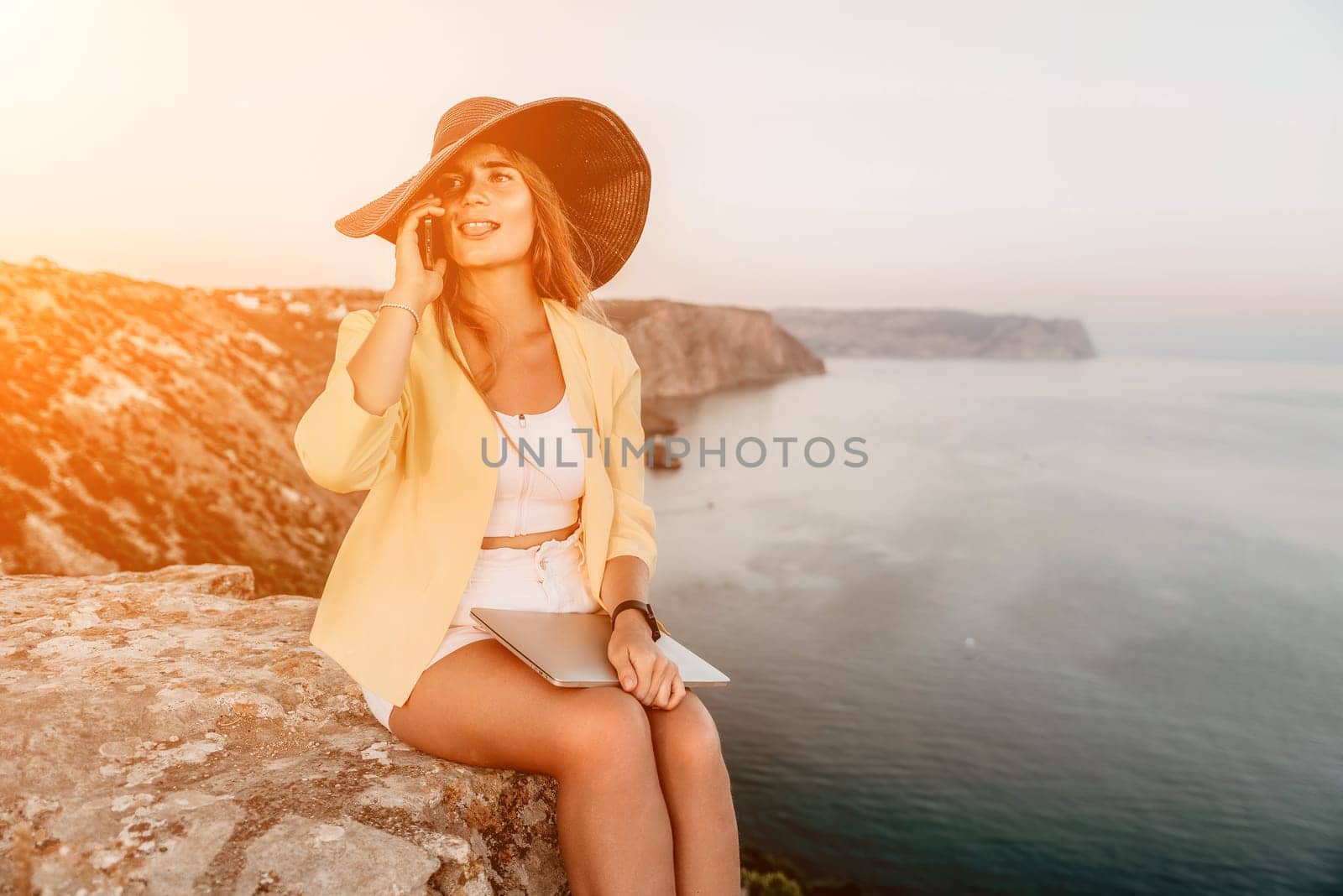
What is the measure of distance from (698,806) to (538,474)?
0.90 meters

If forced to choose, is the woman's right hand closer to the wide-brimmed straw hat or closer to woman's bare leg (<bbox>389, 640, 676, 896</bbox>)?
the wide-brimmed straw hat

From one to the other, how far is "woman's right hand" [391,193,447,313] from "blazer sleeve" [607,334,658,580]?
0.62 metres

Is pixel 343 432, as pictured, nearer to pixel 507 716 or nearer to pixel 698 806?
pixel 507 716

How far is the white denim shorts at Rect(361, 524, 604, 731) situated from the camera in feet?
7.00

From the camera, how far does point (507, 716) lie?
1.92 metres

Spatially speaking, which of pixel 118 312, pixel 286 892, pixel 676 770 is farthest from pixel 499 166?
pixel 118 312

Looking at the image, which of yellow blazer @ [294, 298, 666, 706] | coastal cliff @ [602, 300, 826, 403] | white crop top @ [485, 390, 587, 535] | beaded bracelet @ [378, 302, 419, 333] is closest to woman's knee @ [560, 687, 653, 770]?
yellow blazer @ [294, 298, 666, 706]

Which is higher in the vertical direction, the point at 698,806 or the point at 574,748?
the point at 574,748

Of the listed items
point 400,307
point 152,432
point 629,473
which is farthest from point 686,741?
point 152,432

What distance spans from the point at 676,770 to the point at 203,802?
1002 mm

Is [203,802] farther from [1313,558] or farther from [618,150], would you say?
[1313,558]

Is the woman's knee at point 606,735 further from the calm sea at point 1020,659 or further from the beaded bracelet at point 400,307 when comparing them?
the calm sea at point 1020,659

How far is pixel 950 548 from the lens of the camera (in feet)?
150

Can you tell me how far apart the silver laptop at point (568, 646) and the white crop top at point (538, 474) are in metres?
0.24
